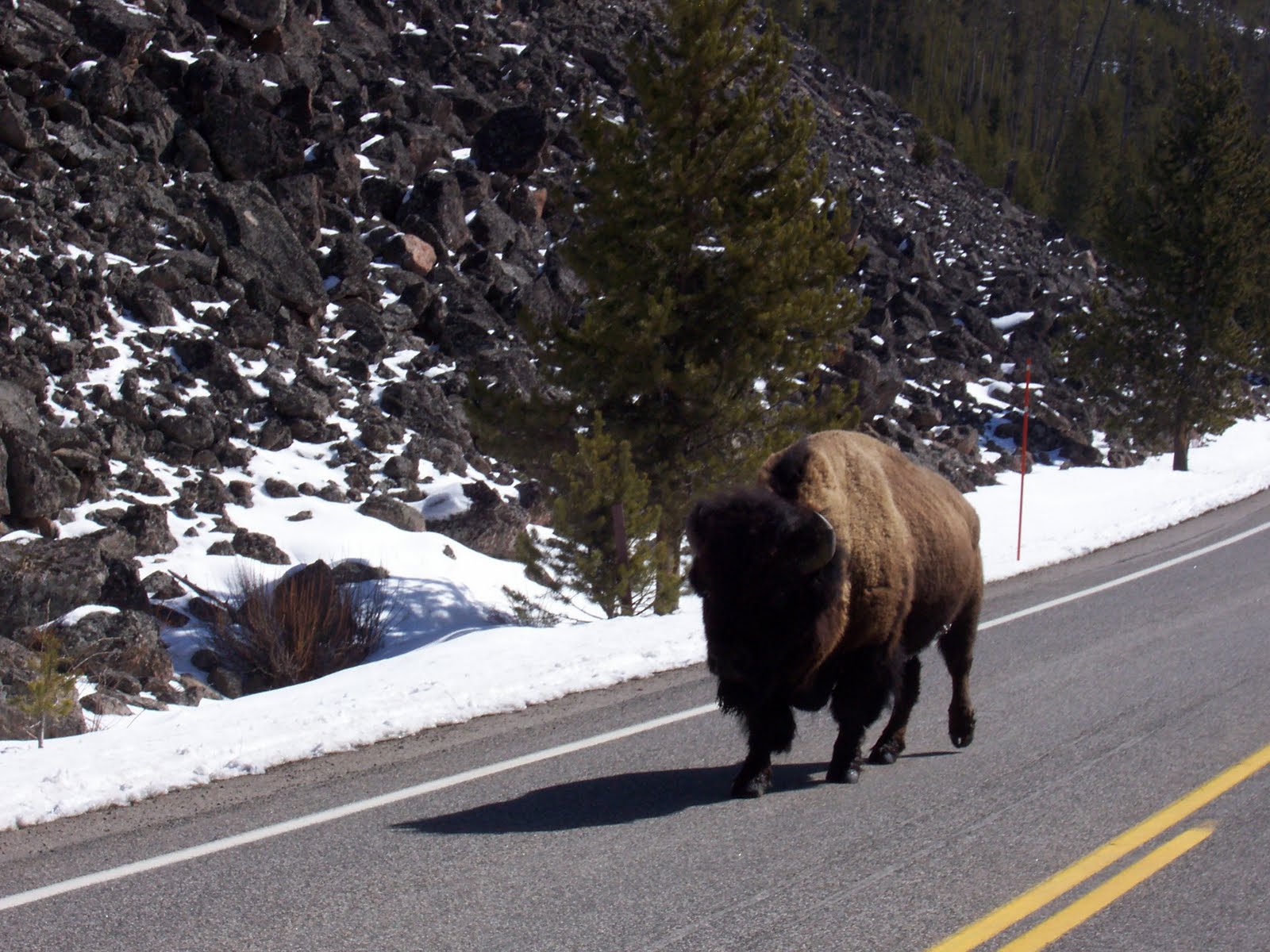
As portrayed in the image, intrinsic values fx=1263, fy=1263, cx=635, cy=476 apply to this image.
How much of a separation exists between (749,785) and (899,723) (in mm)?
1215

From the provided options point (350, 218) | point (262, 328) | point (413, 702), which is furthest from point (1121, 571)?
point (350, 218)

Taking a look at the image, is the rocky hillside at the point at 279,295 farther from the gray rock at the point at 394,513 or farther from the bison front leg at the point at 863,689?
the bison front leg at the point at 863,689

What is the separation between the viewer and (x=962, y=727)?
6.84 m

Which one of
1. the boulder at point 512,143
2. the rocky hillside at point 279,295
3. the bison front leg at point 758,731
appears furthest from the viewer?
the boulder at point 512,143

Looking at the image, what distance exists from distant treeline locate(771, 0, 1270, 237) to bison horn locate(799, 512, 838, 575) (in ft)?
214

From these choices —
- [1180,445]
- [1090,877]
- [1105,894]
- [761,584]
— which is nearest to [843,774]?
[761,584]

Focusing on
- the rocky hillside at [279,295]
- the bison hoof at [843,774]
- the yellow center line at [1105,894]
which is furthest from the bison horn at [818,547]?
the rocky hillside at [279,295]

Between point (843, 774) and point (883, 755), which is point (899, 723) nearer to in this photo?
point (883, 755)

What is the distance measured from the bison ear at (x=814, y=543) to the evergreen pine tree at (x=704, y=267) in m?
9.21

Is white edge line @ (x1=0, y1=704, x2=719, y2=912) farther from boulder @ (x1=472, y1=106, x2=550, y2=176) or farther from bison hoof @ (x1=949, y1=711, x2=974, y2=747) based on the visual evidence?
boulder @ (x1=472, y1=106, x2=550, y2=176)

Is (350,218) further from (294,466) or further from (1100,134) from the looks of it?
(1100,134)

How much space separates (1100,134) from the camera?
75.1m

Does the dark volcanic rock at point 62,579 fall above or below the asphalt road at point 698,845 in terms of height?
below

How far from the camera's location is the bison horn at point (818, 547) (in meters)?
5.27
